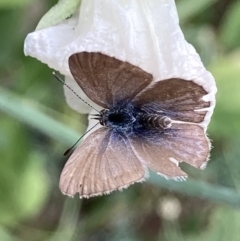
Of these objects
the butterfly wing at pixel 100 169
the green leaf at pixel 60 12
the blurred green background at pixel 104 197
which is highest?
the green leaf at pixel 60 12

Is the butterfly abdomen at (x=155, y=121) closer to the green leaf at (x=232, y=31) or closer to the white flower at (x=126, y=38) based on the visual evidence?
the white flower at (x=126, y=38)

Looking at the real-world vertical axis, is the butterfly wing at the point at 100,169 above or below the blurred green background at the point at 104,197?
above

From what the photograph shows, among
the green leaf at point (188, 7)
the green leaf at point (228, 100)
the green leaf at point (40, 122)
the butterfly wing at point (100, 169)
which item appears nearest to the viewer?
the butterfly wing at point (100, 169)

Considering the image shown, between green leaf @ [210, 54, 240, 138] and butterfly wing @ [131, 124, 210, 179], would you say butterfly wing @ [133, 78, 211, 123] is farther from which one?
green leaf @ [210, 54, 240, 138]

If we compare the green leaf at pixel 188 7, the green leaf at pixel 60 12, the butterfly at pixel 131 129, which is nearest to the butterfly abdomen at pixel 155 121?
the butterfly at pixel 131 129

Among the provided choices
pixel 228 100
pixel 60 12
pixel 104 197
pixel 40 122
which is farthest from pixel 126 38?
pixel 104 197

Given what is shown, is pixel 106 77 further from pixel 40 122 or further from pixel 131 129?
pixel 40 122

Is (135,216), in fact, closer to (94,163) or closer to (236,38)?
(236,38)

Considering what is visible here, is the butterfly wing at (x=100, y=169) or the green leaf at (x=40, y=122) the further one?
the green leaf at (x=40, y=122)

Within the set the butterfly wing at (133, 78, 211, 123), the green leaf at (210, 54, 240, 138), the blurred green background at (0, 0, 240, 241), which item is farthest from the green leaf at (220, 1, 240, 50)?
the butterfly wing at (133, 78, 211, 123)

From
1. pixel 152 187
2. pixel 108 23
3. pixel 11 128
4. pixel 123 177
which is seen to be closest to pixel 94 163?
pixel 123 177
